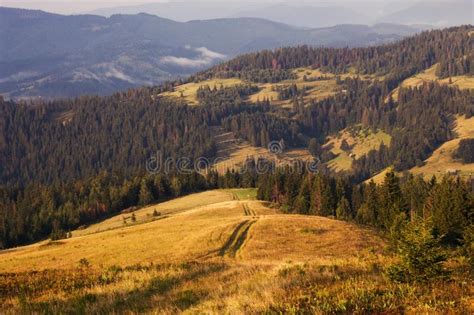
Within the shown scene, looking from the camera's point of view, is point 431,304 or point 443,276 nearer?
point 431,304

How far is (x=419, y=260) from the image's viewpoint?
15.1m

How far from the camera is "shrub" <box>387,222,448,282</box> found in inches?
569

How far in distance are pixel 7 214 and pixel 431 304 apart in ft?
512

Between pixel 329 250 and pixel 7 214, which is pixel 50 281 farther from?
pixel 7 214

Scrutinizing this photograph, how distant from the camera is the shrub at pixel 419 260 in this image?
47.4 ft

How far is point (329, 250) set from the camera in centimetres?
4878

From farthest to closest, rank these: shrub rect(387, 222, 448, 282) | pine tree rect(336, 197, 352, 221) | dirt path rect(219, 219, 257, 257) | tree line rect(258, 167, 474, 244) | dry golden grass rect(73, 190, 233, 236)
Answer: dry golden grass rect(73, 190, 233, 236)
pine tree rect(336, 197, 352, 221)
tree line rect(258, 167, 474, 244)
dirt path rect(219, 219, 257, 257)
shrub rect(387, 222, 448, 282)

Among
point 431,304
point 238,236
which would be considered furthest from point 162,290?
point 238,236

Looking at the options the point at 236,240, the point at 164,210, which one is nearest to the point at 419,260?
the point at 236,240

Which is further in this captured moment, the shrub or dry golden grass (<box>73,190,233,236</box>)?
dry golden grass (<box>73,190,233,236</box>)

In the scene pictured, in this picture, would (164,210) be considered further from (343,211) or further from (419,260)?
(419,260)

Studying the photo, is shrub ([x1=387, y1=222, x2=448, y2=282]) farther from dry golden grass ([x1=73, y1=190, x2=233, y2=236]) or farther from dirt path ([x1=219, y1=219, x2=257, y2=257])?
dry golden grass ([x1=73, y1=190, x2=233, y2=236])

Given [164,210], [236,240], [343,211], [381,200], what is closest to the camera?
[236,240]

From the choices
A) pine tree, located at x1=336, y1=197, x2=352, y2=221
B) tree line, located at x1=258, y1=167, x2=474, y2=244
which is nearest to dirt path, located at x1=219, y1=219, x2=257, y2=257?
tree line, located at x1=258, y1=167, x2=474, y2=244
